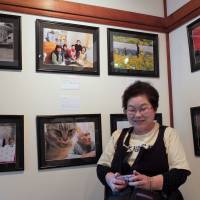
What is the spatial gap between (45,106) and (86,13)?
0.60 metres

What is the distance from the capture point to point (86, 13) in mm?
1772

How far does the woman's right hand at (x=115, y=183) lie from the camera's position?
1.28 metres

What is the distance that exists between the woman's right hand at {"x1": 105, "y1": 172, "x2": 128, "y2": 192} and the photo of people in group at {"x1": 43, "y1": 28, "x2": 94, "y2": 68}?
69cm

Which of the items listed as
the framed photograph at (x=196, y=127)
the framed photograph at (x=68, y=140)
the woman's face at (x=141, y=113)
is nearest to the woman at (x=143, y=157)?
the woman's face at (x=141, y=113)

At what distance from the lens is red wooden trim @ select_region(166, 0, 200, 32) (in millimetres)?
1712

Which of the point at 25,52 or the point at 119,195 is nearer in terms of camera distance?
the point at 119,195

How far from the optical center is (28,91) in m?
1.61

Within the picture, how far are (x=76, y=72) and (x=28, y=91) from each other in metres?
0.29

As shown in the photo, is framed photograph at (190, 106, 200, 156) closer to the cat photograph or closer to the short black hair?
the short black hair

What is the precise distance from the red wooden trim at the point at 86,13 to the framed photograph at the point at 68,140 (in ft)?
1.90

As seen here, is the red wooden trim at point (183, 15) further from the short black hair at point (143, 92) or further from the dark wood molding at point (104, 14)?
the short black hair at point (143, 92)

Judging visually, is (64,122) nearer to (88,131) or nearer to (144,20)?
(88,131)

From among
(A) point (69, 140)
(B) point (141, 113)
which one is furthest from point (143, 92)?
(A) point (69, 140)

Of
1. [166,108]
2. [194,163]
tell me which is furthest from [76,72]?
[194,163]
